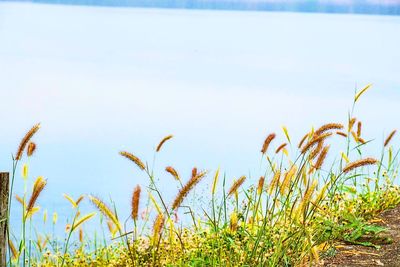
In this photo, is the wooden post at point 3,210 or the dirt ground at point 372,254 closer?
the wooden post at point 3,210

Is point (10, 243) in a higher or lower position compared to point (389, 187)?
lower

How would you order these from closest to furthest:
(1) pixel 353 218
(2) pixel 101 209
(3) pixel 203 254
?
(2) pixel 101 209 → (3) pixel 203 254 → (1) pixel 353 218

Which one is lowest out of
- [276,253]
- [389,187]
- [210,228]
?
[276,253]

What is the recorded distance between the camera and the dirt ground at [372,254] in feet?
14.6

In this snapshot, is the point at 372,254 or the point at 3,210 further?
the point at 372,254

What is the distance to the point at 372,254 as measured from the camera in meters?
4.61

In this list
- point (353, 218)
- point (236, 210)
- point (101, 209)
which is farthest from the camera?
point (353, 218)

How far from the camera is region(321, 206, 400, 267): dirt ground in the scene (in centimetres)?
446

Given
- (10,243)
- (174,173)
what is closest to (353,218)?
(174,173)

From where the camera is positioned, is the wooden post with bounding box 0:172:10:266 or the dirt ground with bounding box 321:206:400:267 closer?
the wooden post with bounding box 0:172:10:266

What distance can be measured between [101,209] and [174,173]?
37 cm

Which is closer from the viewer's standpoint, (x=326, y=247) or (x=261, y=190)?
(x=261, y=190)

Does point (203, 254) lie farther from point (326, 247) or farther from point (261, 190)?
point (326, 247)

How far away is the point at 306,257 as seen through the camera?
4.32 m
